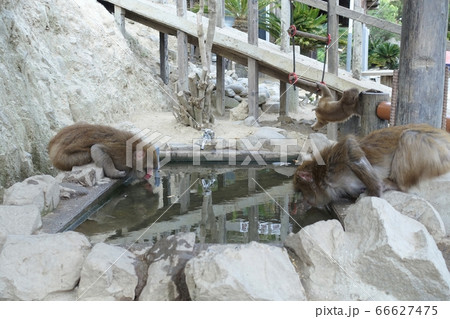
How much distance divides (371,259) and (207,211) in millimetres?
2533

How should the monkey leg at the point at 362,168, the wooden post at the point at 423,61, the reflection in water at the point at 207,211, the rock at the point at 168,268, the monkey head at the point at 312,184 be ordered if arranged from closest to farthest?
the rock at the point at 168,268 < the monkey leg at the point at 362,168 < the reflection in water at the point at 207,211 < the monkey head at the point at 312,184 < the wooden post at the point at 423,61

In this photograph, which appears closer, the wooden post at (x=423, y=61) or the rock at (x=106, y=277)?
the rock at (x=106, y=277)

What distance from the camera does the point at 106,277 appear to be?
2.93 meters

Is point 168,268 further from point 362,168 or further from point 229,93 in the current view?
point 229,93

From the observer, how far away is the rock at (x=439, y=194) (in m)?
3.88

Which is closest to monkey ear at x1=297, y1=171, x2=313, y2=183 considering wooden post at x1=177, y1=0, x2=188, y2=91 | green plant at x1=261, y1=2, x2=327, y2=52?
wooden post at x1=177, y1=0, x2=188, y2=91

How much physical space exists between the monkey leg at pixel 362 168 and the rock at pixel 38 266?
2528mm

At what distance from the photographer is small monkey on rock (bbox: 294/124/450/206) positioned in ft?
13.6

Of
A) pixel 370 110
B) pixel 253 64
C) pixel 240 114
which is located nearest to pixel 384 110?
pixel 370 110

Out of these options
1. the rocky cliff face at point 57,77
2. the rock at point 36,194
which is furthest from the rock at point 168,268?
the rocky cliff face at point 57,77

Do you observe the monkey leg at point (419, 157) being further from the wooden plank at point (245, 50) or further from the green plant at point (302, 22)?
the green plant at point (302, 22)

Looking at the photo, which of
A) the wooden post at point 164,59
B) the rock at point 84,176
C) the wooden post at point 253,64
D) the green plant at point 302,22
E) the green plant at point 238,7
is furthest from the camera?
the green plant at point 238,7

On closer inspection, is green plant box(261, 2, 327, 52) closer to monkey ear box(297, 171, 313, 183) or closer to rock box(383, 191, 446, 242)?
monkey ear box(297, 171, 313, 183)

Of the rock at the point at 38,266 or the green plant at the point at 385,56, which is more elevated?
the rock at the point at 38,266
